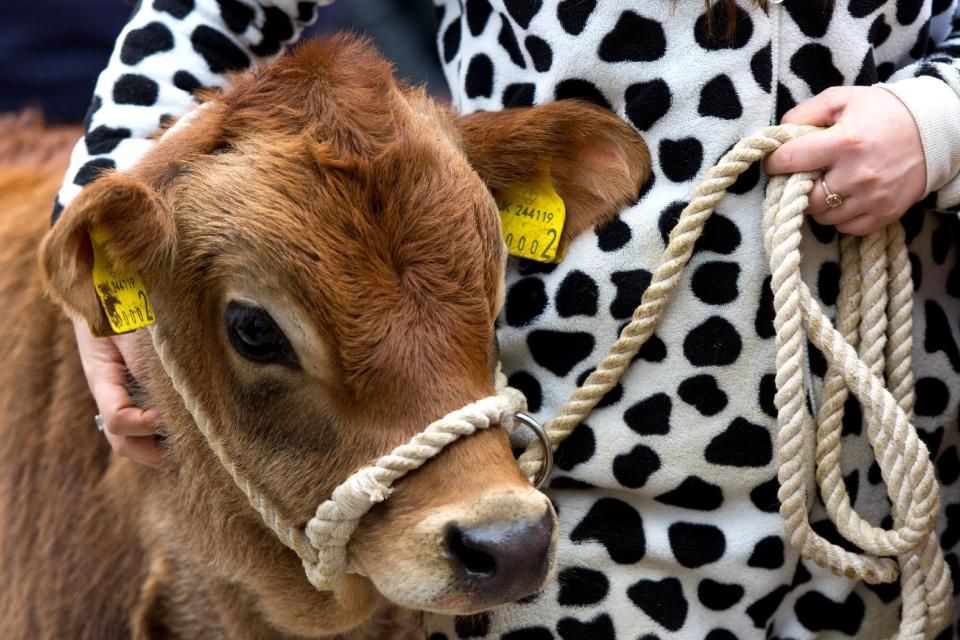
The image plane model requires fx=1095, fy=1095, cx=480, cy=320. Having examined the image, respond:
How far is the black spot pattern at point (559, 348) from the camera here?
1.98 metres

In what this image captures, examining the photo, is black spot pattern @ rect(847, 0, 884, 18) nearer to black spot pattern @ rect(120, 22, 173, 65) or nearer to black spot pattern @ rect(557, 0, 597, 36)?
black spot pattern @ rect(557, 0, 597, 36)

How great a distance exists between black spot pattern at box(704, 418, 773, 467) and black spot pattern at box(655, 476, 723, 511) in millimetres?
55

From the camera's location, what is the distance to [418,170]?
71.9 inches

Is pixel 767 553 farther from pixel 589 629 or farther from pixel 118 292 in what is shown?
pixel 118 292

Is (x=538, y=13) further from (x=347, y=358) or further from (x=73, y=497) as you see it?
(x=73, y=497)

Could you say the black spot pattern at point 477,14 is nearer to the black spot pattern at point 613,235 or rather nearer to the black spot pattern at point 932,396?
the black spot pattern at point 613,235

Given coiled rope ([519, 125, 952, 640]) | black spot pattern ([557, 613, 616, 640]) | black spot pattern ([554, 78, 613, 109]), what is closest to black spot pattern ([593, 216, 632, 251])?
coiled rope ([519, 125, 952, 640])

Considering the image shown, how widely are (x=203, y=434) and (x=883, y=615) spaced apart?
1319 mm

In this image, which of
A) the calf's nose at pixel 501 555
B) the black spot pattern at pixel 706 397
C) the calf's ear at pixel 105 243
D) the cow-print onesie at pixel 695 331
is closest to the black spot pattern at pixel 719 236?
the cow-print onesie at pixel 695 331

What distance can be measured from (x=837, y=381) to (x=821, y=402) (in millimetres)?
58

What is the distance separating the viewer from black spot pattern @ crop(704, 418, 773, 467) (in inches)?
75.2

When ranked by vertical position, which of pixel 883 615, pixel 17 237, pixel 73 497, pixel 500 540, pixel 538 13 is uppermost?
pixel 538 13

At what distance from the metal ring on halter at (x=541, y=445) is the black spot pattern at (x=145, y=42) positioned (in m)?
1.12

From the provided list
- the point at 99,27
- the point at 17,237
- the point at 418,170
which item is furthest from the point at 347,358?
the point at 99,27
